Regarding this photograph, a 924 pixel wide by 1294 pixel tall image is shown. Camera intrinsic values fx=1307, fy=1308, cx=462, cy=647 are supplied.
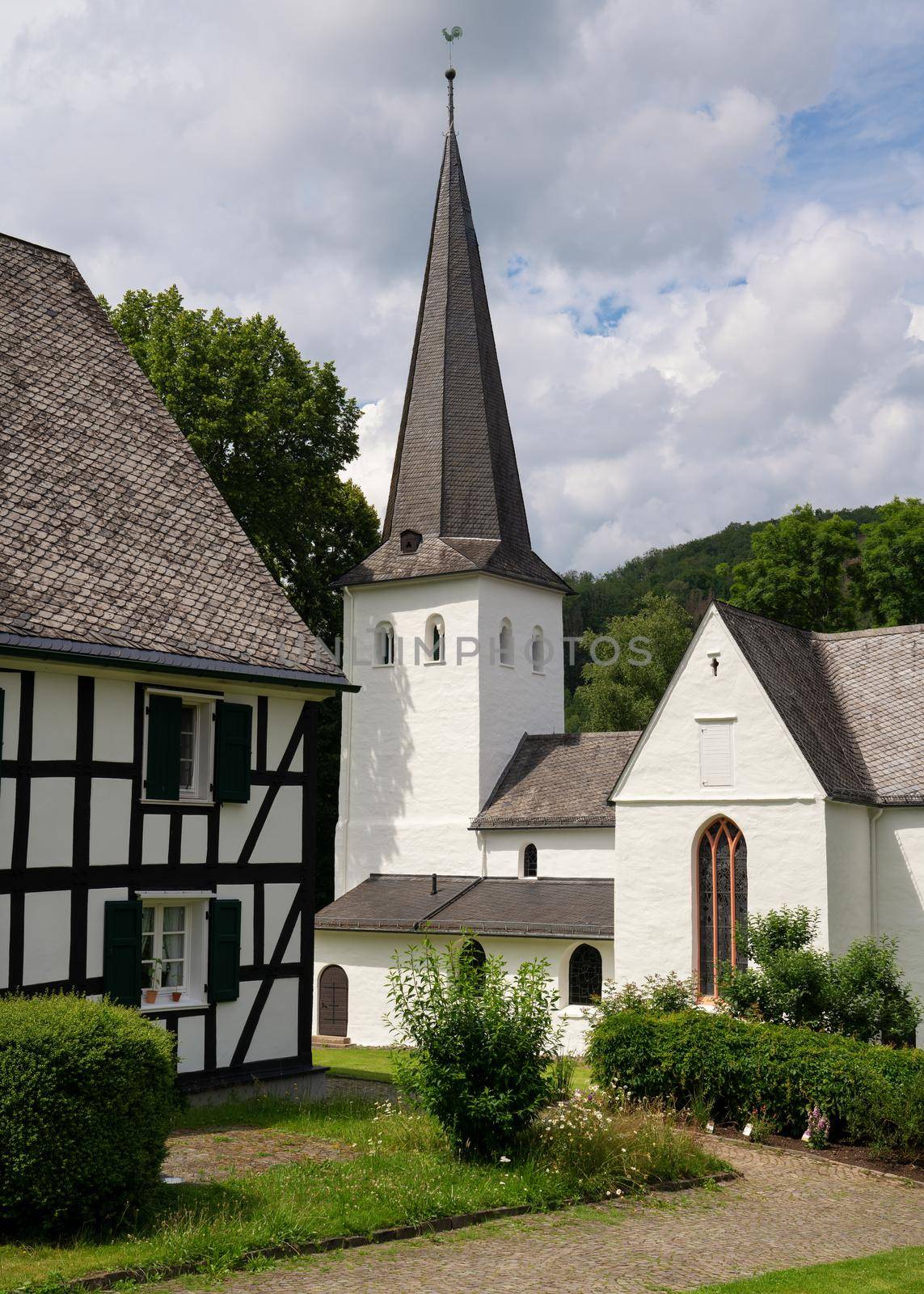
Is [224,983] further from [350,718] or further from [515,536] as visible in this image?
[515,536]

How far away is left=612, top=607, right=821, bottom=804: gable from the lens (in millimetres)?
24453

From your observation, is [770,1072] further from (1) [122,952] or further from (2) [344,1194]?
(1) [122,952]

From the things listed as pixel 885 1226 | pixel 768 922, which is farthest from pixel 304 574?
pixel 885 1226

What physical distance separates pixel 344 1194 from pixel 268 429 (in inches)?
1151

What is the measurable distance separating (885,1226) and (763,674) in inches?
554

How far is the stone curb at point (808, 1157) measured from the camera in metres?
14.1

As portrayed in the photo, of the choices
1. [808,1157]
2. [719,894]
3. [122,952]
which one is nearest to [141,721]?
[122,952]

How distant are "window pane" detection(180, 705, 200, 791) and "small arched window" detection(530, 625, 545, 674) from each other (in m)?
22.5

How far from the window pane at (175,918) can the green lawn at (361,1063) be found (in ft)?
10.8

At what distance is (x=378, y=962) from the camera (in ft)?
107

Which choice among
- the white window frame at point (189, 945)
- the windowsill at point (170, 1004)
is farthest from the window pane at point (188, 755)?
the windowsill at point (170, 1004)

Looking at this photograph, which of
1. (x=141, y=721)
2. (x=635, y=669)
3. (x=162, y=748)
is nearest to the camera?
(x=141, y=721)

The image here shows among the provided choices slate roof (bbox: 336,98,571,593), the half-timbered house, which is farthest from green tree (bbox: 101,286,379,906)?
the half-timbered house

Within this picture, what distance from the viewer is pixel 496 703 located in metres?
37.1
